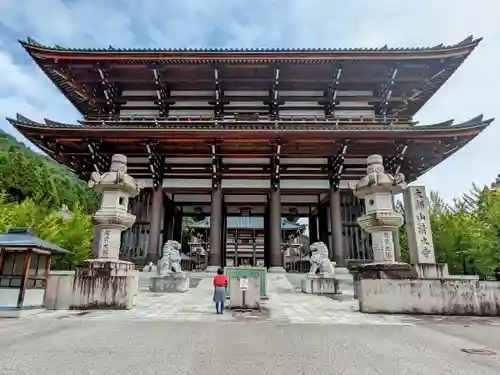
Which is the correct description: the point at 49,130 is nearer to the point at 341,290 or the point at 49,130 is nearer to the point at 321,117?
the point at 321,117

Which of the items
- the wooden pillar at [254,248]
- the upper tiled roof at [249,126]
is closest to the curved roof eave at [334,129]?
the upper tiled roof at [249,126]

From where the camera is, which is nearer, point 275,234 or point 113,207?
point 113,207

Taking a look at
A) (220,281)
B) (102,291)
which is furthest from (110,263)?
(220,281)

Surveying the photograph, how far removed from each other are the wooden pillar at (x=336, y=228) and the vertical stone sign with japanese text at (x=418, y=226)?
597 centimetres

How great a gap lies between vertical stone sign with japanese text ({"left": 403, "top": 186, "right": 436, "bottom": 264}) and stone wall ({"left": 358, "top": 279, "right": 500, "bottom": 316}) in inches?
60.3

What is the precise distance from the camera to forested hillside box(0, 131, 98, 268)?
44.0ft

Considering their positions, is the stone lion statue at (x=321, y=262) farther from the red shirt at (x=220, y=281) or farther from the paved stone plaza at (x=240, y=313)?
the red shirt at (x=220, y=281)

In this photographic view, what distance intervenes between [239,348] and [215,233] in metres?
11.9

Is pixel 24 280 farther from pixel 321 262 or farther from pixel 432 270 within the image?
pixel 432 270

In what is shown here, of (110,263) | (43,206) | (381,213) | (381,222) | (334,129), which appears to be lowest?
(110,263)

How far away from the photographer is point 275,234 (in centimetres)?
1595

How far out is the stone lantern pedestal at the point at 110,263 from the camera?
7.91 metres

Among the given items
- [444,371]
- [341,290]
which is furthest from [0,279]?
[341,290]

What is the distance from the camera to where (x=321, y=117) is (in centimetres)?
1684
